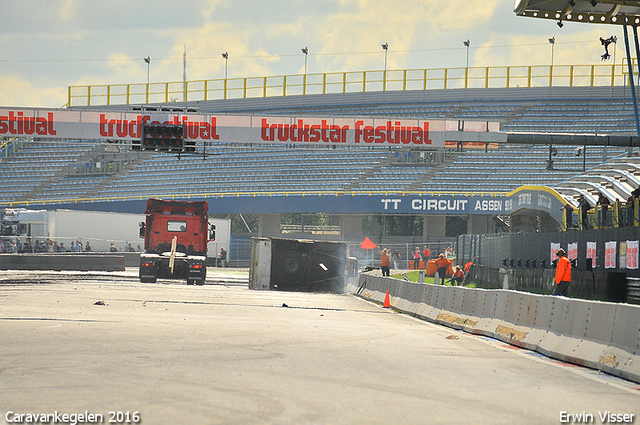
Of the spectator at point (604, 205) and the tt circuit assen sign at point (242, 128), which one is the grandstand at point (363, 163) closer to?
the tt circuit assen sign at point (242, 128)

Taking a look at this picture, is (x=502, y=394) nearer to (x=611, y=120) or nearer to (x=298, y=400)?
(x=298, y=400)

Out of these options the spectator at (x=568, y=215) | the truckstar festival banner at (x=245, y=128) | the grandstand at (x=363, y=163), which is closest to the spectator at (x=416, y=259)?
the grandstand at (x=363, y=163)

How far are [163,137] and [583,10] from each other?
687 inches

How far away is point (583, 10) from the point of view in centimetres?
1652

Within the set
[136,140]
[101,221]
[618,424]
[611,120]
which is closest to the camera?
[618,424]

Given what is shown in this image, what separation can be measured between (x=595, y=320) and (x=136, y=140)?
75.0ft

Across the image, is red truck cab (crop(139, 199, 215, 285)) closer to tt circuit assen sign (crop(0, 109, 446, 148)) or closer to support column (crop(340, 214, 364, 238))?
tt circuit assen sign (crop(0, 109, 446, 148))

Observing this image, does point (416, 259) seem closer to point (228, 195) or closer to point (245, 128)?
point (228, 195)

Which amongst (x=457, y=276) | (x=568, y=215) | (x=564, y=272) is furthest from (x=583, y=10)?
(x=457, y=276)

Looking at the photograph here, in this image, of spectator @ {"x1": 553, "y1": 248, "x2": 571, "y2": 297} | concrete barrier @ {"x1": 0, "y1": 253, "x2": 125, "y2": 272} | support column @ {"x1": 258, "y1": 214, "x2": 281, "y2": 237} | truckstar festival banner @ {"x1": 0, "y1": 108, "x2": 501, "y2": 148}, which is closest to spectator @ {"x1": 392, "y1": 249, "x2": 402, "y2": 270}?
support column @ {"x1": 258, "y1": 214, "x2": 281, "y2": 237}

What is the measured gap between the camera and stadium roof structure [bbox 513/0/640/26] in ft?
52.3

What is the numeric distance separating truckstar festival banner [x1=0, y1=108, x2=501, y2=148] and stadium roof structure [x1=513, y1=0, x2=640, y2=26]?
13022mm

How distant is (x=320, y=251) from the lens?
3064 cm

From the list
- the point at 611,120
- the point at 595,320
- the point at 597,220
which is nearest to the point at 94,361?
the point at 595,320
